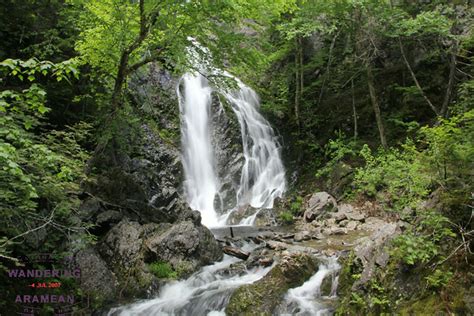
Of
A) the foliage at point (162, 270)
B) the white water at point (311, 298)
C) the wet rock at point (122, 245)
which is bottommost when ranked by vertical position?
the white water at point (311, 298)

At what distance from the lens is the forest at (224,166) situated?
4.34 m

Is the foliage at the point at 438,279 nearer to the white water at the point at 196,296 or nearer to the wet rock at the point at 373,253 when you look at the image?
Answer: the wet rock at the point at 373,253

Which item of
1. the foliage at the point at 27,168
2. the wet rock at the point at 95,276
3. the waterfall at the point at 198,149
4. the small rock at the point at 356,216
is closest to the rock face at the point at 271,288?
the wet rock at the point at 95,276

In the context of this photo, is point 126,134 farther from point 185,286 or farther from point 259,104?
point 259,104

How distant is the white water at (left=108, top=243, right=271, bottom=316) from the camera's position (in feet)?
20.0

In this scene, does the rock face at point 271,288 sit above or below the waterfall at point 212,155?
below

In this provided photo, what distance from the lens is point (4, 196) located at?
13.1 feet

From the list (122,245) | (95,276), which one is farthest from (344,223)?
(95,276)

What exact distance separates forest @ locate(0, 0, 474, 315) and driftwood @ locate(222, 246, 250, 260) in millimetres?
48

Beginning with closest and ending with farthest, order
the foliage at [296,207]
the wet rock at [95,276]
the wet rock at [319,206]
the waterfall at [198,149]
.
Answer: the wet rock at [95,276] → the wet rock at [319,206] → the foliage at [296,207] → the waterfall at [198,149]

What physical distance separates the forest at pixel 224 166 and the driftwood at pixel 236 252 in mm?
A: 48

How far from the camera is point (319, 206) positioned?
40.0 feet

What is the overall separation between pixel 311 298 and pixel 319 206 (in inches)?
260

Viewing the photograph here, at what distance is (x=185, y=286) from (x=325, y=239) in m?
4.32
